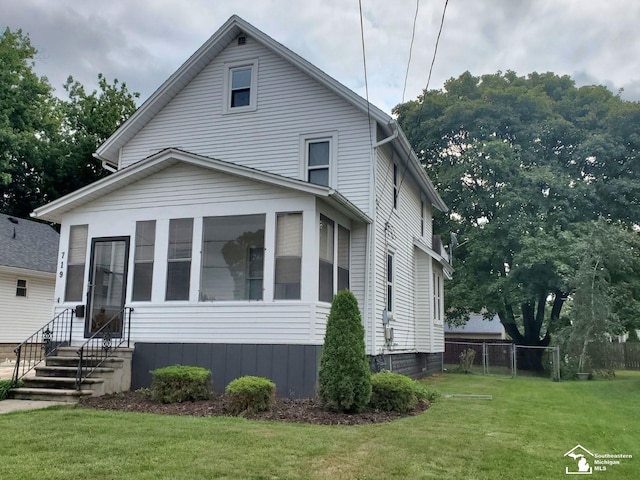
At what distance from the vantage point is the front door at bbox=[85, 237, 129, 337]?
35.7 feet

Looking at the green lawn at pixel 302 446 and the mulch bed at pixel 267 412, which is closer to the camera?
the green lawn at pixel 302 446

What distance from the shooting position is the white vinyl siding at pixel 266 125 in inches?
481

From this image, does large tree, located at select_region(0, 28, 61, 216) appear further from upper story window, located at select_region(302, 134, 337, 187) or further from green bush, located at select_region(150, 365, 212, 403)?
green bush, located at select_region(150, 365, 212, 403)

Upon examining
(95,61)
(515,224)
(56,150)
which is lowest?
(515,224)

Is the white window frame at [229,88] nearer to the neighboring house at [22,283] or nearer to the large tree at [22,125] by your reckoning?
the neighboring house at [22,283]

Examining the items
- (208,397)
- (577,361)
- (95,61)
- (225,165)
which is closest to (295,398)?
(208,397)

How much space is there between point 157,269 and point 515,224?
1649cm

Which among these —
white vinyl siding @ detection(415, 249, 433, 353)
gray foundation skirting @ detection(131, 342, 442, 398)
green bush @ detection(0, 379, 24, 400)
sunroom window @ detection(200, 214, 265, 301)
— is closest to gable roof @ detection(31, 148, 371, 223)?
sunroom window @ detection(200, 214, 265, 301)

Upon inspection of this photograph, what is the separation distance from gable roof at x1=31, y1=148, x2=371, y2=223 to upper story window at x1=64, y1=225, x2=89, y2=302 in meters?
0.54

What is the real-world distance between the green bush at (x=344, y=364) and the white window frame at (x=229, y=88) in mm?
6730

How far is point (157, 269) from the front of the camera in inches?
416

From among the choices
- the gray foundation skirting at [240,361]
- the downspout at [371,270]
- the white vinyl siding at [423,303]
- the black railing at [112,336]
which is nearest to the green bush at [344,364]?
the gray foundation skirting at [240,361]

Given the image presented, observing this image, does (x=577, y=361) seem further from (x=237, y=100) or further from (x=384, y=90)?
(x=237, y=100)

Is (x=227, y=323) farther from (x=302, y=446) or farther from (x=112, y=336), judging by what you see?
(x=302, y=446)
